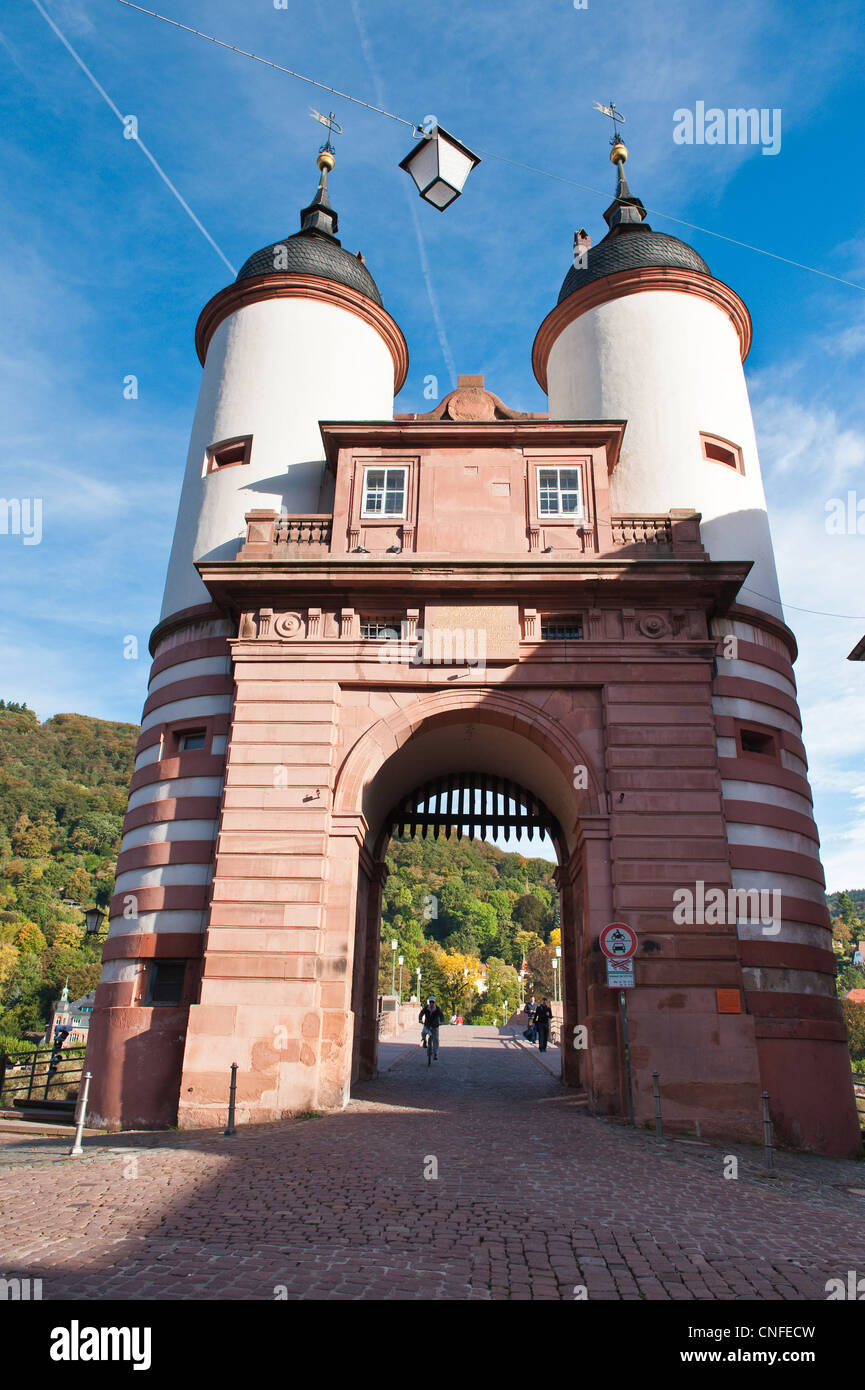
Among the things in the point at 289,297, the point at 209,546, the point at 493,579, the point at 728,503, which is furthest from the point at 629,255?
the point at 209,546

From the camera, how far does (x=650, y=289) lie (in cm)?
2334

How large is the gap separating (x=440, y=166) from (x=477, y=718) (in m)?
10.5

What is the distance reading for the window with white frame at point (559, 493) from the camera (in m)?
19.8

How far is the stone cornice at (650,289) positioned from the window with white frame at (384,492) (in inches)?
321

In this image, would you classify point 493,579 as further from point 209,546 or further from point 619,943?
point 619,943

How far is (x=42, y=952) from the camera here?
12800cm

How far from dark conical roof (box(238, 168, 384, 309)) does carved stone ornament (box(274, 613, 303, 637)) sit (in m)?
11.0

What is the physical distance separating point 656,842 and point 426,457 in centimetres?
1026

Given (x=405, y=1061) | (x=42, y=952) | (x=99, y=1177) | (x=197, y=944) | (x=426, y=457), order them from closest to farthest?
(x=99, y=1177), (x=197, y=944), (x=426, y=457), (x=405, y=1061), (x=42, y=952)

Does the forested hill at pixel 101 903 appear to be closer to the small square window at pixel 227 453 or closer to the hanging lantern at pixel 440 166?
the small square window at pixel 227 453

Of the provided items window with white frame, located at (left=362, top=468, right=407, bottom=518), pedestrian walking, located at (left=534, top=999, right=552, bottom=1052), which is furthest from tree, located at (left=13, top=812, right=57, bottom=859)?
window with white frame, located at (left=362, top=468, right=407, bottom=518)

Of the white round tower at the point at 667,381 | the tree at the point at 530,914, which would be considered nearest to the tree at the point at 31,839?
the tree at the point at 530,914
